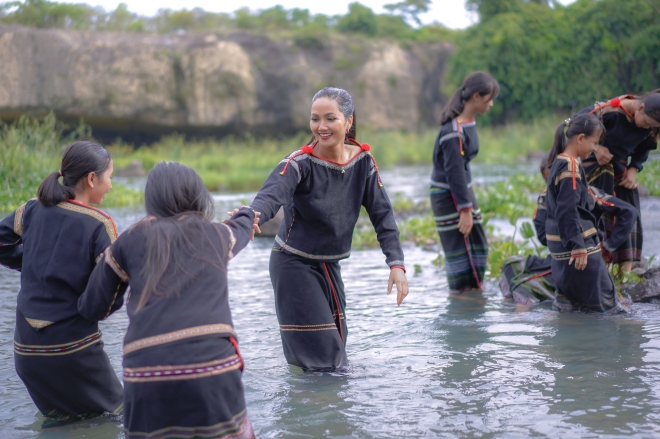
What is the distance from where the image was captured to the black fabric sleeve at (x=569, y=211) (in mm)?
4742

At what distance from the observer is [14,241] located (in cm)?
319

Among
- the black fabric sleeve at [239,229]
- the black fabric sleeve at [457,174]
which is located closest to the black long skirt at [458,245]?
the black fabric sleeve at [457,174]

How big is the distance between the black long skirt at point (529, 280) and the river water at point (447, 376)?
4.9 inches

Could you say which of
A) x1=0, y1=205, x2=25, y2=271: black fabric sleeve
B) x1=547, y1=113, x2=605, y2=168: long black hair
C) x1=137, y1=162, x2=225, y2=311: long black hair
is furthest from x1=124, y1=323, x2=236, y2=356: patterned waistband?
x1=547, y1=113, x2=605, y2=168: long black hair

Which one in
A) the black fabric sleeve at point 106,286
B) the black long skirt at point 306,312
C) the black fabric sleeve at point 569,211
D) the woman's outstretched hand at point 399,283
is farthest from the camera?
the black fabric sleeve at point 569,211

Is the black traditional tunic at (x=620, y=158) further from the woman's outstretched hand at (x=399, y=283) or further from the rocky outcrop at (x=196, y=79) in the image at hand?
the rocky outcrop at (x=196, y=79)

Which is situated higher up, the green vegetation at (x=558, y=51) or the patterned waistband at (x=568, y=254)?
the green vegetation at (x=558, y=51)

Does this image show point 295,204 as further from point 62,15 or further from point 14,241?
point 62,15

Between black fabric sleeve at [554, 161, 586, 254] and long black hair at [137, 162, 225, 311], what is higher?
long black hair at [137, 162, 225, 311]

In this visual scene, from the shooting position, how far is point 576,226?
4746mm

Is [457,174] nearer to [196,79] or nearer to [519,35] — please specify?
[196,79]

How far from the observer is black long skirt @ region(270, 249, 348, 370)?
151 inches

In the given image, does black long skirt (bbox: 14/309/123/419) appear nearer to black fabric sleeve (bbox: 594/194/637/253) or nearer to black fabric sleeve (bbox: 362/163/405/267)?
black fabric sleeve (bbox: 362/163/405/267)

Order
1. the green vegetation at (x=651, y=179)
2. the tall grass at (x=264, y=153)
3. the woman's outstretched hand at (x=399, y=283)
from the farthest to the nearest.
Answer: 1. the tall grass at (x=264, y=153)
2. the green vegetation at (x=651, y=179)
3. the woman's outstretched hand at (x=399, y=283)
